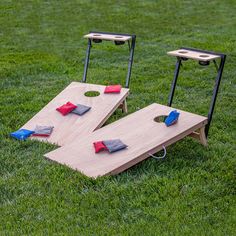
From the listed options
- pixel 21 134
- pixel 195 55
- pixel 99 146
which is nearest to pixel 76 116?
pixel 21 134

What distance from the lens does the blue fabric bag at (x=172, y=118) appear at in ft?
13.4

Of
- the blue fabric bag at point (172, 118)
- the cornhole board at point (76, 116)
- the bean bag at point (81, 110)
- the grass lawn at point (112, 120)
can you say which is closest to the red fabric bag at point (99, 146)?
the grass lawn at point (112, 120)

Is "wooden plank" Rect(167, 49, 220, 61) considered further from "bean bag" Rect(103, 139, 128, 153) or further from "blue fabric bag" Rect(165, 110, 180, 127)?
"bean bag" Rect(103, 139, 128, 153)

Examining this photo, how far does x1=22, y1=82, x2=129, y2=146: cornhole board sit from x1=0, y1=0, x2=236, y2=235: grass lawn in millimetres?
217

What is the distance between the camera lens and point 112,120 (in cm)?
496

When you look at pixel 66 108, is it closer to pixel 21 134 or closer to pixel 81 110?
pixel 81 110

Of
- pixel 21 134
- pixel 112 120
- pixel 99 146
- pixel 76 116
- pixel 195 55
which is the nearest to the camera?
pixel 99 146

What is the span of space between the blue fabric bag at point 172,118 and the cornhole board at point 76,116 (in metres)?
0.72

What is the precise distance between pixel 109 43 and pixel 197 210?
5.42 metres

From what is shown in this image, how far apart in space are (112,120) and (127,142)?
1032 mm

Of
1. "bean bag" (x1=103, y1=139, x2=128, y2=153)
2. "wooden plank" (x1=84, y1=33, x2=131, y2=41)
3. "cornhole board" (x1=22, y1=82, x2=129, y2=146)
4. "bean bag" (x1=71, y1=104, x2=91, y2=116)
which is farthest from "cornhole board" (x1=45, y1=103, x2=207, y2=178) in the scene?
"wooden plank" (x1=84, y1=33, x2=131, y2=41)

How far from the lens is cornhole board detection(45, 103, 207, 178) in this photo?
370 cm

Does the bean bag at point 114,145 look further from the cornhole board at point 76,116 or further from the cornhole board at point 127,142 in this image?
the cornhole board at point 76,116

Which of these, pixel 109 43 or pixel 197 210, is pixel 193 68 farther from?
pixel 197 210
